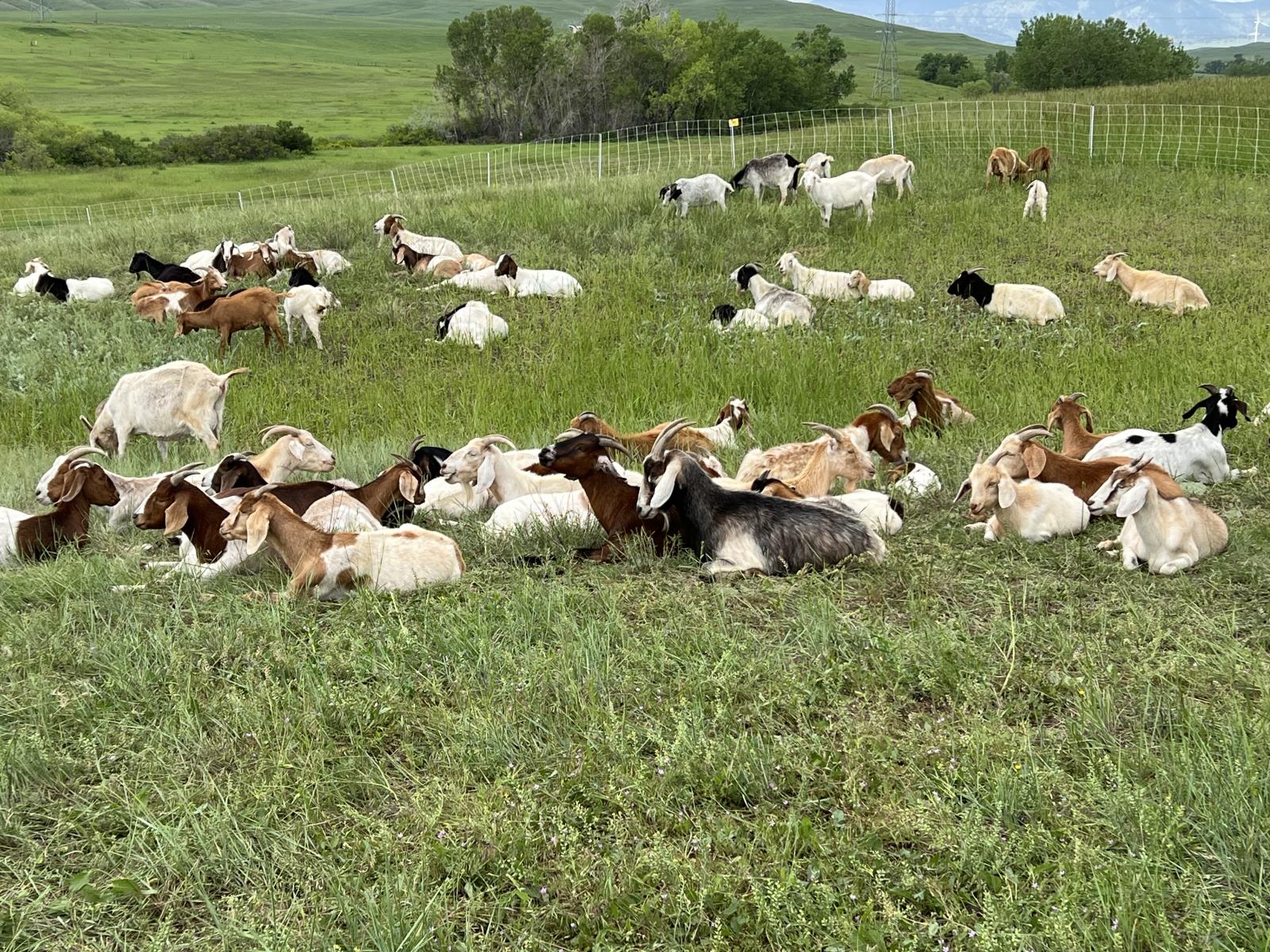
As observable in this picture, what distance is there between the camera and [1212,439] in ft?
21.7

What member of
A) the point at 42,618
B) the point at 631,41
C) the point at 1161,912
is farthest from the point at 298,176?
the point at 1161,912

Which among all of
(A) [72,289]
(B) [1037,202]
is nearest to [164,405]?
(A) [72,289]

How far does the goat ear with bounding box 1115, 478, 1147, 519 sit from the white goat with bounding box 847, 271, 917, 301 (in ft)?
29.2

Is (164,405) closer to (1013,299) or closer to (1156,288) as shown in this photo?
(1013,299)

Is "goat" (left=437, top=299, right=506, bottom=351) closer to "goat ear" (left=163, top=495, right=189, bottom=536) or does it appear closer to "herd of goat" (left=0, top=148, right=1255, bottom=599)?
"herd of goat" (left=0, top=148, right=1255, bottom=599)

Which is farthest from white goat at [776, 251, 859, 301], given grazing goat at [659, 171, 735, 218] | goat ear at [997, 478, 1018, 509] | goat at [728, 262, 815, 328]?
goat ear at [997, 478, 1018, 509]

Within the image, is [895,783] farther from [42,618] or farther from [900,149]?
[900,149]

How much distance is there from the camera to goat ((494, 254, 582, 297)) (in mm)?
14461

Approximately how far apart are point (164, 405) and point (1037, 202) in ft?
47.9

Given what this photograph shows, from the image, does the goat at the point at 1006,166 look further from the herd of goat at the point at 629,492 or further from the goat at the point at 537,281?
the herd of goat at the point at 629,492

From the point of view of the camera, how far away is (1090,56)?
72.4 m

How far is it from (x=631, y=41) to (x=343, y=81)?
1848 inches

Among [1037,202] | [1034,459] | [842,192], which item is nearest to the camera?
[1034,459]

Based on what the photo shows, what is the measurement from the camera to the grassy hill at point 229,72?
7200cm
